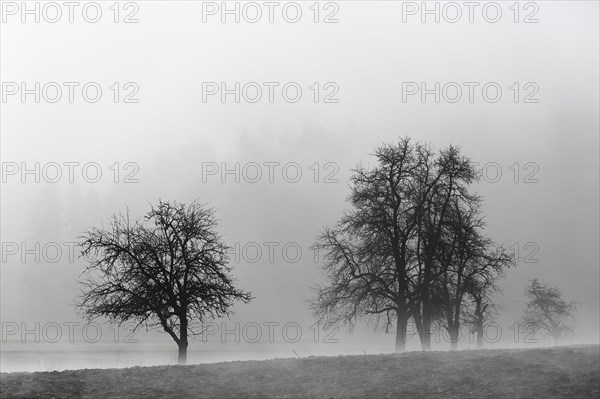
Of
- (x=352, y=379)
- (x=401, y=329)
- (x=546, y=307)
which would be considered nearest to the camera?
(x=352, y=379)

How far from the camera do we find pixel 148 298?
2733 centimetres

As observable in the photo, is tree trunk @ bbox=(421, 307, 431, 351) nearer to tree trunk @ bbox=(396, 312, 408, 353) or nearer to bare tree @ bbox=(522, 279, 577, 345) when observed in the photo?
tree trunk @ bbox=(396, 312, 408, 353)

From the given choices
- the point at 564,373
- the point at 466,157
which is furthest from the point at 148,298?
the point at 466,157

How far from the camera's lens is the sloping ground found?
772 inches

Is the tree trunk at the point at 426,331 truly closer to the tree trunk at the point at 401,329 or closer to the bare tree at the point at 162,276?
the tree trunk at the point at 401,329

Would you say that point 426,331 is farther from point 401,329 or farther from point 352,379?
point 352,379

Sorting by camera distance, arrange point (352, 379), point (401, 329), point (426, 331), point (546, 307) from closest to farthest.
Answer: point (352, 379)
point (401, 329)
point (426, 331)
point (546, 307)

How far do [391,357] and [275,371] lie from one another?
195 inches

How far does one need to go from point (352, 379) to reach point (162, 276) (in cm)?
1176

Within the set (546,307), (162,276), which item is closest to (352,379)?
(162,276)

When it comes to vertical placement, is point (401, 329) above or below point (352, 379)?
below

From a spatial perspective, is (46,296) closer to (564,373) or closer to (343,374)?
(343,374)

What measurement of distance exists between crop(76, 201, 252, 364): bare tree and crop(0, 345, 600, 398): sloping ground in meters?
4.90

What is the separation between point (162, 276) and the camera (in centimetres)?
2845
